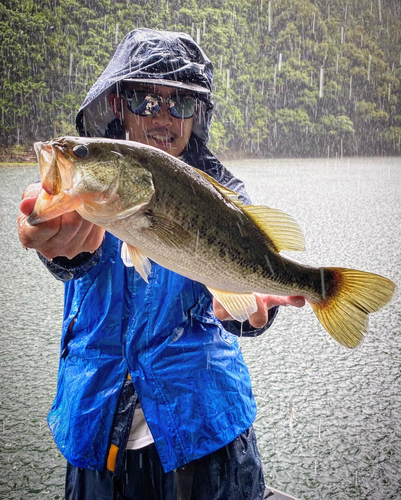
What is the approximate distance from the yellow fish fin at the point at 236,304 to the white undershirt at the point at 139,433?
52cm

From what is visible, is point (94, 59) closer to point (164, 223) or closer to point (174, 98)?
point (174, 98)

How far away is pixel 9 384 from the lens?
2.22 meters

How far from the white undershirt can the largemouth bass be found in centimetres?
55

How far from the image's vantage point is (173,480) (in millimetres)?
1347

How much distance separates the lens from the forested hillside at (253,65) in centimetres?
1123

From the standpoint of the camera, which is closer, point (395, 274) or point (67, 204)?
point (67, 204)

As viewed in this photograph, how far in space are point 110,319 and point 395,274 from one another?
9.75 ft

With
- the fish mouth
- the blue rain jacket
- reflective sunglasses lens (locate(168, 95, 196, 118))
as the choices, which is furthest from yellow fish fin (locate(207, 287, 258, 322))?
reflective sunglasses lens (locate(168, 95, 196, 118))

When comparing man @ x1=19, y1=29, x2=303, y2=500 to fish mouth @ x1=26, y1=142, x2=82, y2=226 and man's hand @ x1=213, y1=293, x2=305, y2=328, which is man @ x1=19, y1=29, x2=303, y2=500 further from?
fish mouth @ x1=26, y1=142, x2=82, y2=226

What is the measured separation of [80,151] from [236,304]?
1.69 feet

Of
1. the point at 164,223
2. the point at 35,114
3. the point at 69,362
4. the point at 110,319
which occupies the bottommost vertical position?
the point at 35,114

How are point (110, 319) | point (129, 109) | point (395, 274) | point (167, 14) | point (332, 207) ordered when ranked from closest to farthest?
point (110, 319) < point (129, 109) < point (395, 274) < point (332, 207) < point (167, 14)

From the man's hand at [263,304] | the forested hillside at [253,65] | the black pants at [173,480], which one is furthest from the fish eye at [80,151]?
the forested hillside at [253,65]

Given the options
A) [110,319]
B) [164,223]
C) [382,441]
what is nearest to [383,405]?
[382,441]
